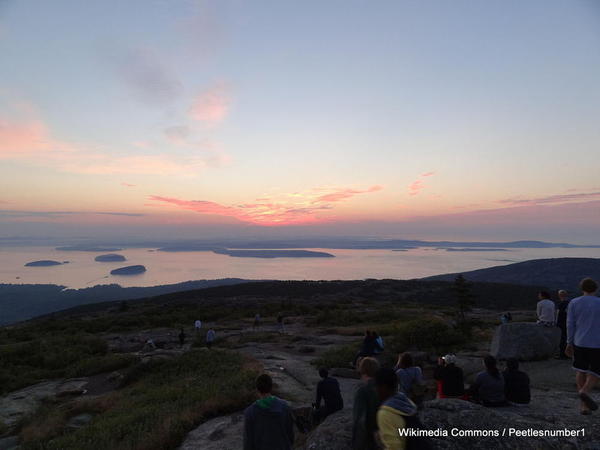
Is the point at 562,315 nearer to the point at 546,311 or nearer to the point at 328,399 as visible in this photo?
the point at 546,311

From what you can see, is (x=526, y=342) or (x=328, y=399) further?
(x=526, y=342)

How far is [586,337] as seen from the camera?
5.48 metres

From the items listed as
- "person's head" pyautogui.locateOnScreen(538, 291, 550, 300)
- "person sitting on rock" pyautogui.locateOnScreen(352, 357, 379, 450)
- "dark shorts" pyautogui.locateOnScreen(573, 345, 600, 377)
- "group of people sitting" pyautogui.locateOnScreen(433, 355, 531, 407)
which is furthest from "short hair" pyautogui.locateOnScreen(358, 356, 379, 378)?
"person's head" pyautogui.locateOnScreen(538, 291, 550, 300)

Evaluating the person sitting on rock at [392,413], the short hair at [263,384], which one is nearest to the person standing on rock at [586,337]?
the person sitting on rock at [392,413]

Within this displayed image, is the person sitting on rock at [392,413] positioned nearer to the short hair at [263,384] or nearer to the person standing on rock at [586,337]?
the short hair at [263,384]

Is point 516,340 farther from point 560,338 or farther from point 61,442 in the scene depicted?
point 61,442

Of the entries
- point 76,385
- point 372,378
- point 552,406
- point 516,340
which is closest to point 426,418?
point 372,378

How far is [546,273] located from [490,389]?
110m

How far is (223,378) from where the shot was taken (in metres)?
11.6

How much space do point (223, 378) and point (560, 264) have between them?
116534 millimetres

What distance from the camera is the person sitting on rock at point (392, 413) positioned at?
318 cm

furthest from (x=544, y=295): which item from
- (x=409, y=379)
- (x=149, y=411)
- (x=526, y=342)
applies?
(x=149, y=411)

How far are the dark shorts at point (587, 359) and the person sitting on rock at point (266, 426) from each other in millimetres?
5150

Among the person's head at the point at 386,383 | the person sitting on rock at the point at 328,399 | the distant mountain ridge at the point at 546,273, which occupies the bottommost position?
the distant mountain ridge at the point at 546,273
